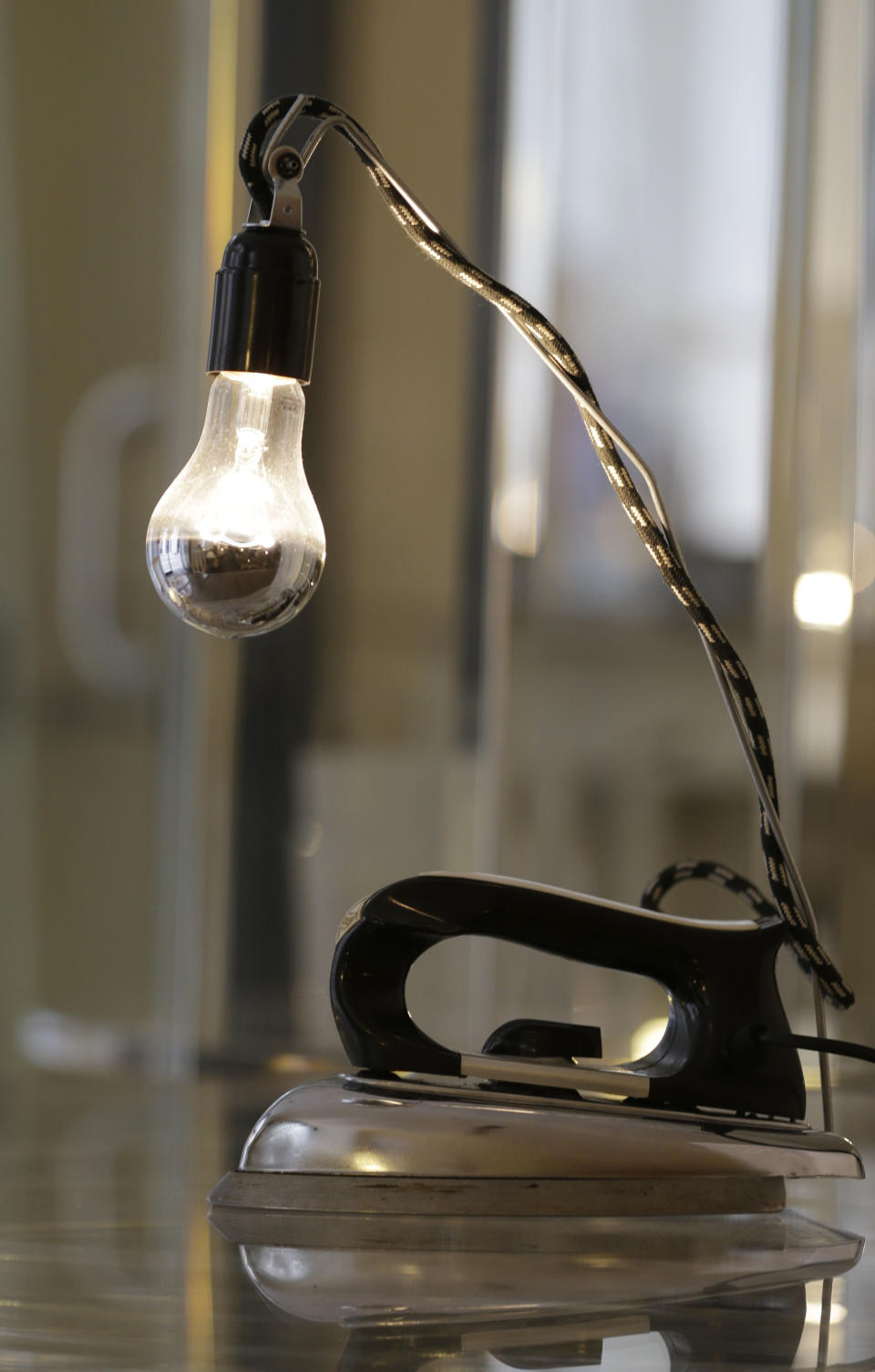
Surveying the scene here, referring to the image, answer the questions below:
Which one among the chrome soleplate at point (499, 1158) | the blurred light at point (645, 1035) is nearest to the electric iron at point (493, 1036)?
the chrome soleplate at point (499, 1158)

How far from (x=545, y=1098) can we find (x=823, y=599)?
3.78 ft

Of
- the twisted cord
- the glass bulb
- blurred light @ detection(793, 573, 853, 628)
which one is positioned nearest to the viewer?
the glass bulb

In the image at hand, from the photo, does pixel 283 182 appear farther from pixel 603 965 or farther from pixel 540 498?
pixel 540 498

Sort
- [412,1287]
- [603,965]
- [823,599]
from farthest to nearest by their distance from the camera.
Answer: [823,599], [603,965], [412,1287]

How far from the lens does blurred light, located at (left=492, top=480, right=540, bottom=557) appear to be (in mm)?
1607

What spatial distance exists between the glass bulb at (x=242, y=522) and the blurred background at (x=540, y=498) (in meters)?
1.11

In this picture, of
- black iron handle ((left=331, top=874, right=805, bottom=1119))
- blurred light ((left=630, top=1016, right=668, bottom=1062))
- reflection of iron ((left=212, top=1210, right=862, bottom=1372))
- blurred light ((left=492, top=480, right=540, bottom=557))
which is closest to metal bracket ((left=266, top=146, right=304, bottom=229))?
black iron handle ((left=331, top=874, right=805, bottom=1119))

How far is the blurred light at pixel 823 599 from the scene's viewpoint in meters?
1.57

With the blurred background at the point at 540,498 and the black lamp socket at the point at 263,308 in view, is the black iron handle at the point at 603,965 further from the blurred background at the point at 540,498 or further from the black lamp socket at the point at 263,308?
the blurred background at the point at 540,498

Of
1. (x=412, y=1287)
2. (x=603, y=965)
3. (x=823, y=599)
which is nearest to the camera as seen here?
(x=412, y=1287)

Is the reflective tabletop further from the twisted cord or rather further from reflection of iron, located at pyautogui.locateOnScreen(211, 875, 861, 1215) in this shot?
the twisted cord

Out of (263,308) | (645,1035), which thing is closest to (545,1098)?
(263,308)

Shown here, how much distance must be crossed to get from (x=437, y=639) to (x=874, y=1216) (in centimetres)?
113

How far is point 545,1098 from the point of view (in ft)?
1.70
